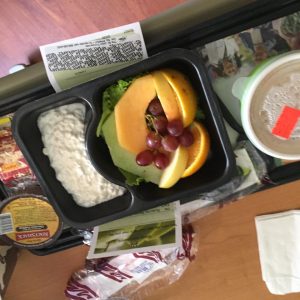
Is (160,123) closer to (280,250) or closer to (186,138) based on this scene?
(186,138)

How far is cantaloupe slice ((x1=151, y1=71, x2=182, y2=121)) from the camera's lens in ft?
2.46

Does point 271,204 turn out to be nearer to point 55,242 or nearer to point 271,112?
point 271,112

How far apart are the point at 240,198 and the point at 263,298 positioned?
0.21 m

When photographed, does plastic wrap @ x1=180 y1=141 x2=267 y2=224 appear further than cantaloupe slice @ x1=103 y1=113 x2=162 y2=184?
Yes

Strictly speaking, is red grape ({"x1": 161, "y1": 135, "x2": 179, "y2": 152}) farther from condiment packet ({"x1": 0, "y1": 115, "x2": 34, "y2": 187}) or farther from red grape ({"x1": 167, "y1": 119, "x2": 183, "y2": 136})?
condiment packet ({"x1": 0, "y1": 115, "x2": 34, "y2": 187})

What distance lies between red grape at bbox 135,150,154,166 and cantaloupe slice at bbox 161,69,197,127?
8 cm

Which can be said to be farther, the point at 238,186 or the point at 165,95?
the point at 238,186

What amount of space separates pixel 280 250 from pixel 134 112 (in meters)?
0.43

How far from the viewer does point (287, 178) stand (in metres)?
0.92

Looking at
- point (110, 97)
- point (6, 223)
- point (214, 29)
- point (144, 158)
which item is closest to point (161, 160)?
point (144, 158)

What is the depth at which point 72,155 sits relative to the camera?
2.76ft

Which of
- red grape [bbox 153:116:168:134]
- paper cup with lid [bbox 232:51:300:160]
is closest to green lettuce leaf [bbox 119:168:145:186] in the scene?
red grape [bbox 153:116:168:134]

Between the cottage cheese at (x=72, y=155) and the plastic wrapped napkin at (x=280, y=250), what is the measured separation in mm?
311

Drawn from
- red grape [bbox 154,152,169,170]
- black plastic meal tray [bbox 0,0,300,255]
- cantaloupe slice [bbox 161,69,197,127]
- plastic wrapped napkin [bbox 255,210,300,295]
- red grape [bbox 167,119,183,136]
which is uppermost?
black plastic meal tray [bbox 0,0,300,255]
